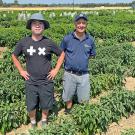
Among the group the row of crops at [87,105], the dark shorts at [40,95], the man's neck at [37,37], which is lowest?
the row of crops at [87,105]

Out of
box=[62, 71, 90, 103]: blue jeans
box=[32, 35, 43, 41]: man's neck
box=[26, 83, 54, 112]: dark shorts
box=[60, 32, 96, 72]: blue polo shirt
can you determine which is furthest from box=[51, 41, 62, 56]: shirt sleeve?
box=[62, 71, 90, 103]: blue jeans

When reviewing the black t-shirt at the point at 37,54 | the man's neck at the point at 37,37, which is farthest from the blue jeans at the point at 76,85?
the man's neck at the point at 37,37

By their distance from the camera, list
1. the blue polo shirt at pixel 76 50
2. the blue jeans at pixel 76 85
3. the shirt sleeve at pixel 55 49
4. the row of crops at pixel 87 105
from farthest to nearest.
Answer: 1. the blue jeans at pixel 76 85
2. the blue polo shirt at pixel 76 50
3. the row of crops at pixel 87 105
4. the shirt sleeve at pixel 55 49

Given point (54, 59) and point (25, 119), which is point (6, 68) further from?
point (25, 119)

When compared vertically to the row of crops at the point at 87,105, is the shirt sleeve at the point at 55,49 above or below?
above

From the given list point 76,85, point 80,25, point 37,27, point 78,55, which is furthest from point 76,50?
point 37,27

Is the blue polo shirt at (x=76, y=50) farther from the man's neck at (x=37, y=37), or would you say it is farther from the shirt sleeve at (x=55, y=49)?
the man's neck at (x=37, y=37)

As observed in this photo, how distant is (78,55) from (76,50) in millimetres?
87

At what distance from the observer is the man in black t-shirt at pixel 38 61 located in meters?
5.75

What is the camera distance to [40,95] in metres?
6.00

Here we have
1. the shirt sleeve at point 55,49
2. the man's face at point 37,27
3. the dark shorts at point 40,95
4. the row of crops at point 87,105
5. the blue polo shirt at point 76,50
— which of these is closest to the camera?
the man's face at point 37,27

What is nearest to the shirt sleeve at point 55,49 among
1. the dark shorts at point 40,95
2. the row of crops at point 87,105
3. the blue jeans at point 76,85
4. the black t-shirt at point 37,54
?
the black t-shirt at point 37,54

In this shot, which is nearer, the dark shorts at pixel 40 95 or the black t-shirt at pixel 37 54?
the black t-shirt at pixel 37 54

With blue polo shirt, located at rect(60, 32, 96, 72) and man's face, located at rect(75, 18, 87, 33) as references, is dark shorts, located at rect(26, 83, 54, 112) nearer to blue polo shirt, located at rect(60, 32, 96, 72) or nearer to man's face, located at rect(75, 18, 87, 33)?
blue polo shirt, located at rect(60, 32, 96, 72)
